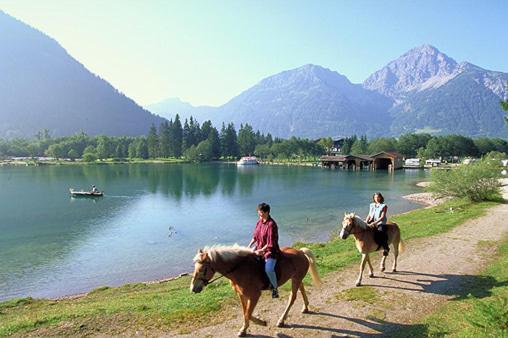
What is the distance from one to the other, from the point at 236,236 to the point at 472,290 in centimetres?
2299

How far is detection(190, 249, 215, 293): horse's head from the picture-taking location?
739 centimetres

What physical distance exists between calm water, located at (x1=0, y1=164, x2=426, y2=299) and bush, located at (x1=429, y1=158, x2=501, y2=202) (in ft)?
30.5

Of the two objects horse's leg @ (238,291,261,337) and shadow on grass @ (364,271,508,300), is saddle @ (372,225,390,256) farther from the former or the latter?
horse's leg @ (238,291,261,337)

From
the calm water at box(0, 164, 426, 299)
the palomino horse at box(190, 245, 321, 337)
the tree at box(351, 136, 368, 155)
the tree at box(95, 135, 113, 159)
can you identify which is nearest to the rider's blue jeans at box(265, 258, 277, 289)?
the palomino horse at box(190, 245, 321, 337)

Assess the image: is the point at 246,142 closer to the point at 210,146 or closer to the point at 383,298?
the point at 210,146

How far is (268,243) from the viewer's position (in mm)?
8383

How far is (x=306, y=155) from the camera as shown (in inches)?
6683

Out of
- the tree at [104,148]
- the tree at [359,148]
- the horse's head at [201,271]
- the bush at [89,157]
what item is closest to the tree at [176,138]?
the tree at [104,148]

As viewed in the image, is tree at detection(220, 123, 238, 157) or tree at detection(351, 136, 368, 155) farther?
tree at detection(351, 136, 368, 155)

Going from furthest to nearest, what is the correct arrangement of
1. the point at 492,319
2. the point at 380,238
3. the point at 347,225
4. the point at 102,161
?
1. the point at 102,161
2. the point at 380,238
3. the point at 347,225
4. the point at 492,319

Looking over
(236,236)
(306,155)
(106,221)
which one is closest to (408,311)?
(236,236)

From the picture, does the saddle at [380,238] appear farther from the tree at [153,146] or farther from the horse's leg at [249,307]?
the tree at [153,146]

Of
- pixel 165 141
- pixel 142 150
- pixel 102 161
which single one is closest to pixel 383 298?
pixel 165 141

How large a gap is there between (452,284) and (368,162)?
128 meters
